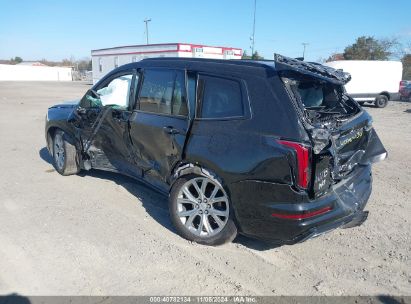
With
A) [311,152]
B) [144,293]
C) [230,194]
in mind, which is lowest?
[144,293]

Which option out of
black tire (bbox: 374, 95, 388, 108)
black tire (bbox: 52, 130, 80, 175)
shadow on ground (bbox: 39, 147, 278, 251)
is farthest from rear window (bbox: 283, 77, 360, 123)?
black tire (bbox: 374, 95, 388, 108)

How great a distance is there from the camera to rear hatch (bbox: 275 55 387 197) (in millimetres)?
3137

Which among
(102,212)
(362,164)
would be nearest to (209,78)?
(362,164)

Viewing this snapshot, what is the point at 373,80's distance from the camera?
20891 millimetres

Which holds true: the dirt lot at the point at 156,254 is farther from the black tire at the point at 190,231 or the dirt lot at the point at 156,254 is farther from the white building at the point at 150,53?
the white building at the point at 150,53

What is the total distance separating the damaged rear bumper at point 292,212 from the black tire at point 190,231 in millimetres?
141

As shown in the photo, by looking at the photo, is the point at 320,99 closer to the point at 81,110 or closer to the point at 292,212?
the point at 292,212

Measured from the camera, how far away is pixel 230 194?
11.3 ft

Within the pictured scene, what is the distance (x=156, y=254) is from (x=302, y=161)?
1.63 meters

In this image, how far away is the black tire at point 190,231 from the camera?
3.59 m

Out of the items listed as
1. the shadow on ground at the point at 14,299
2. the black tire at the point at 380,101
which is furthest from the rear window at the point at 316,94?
the black tire at the point at 380,101

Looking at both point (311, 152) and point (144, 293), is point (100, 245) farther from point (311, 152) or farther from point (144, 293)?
point (311, 152)

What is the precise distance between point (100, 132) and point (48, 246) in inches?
71.5

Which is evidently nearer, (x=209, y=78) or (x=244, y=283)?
(x=244, y=283)
